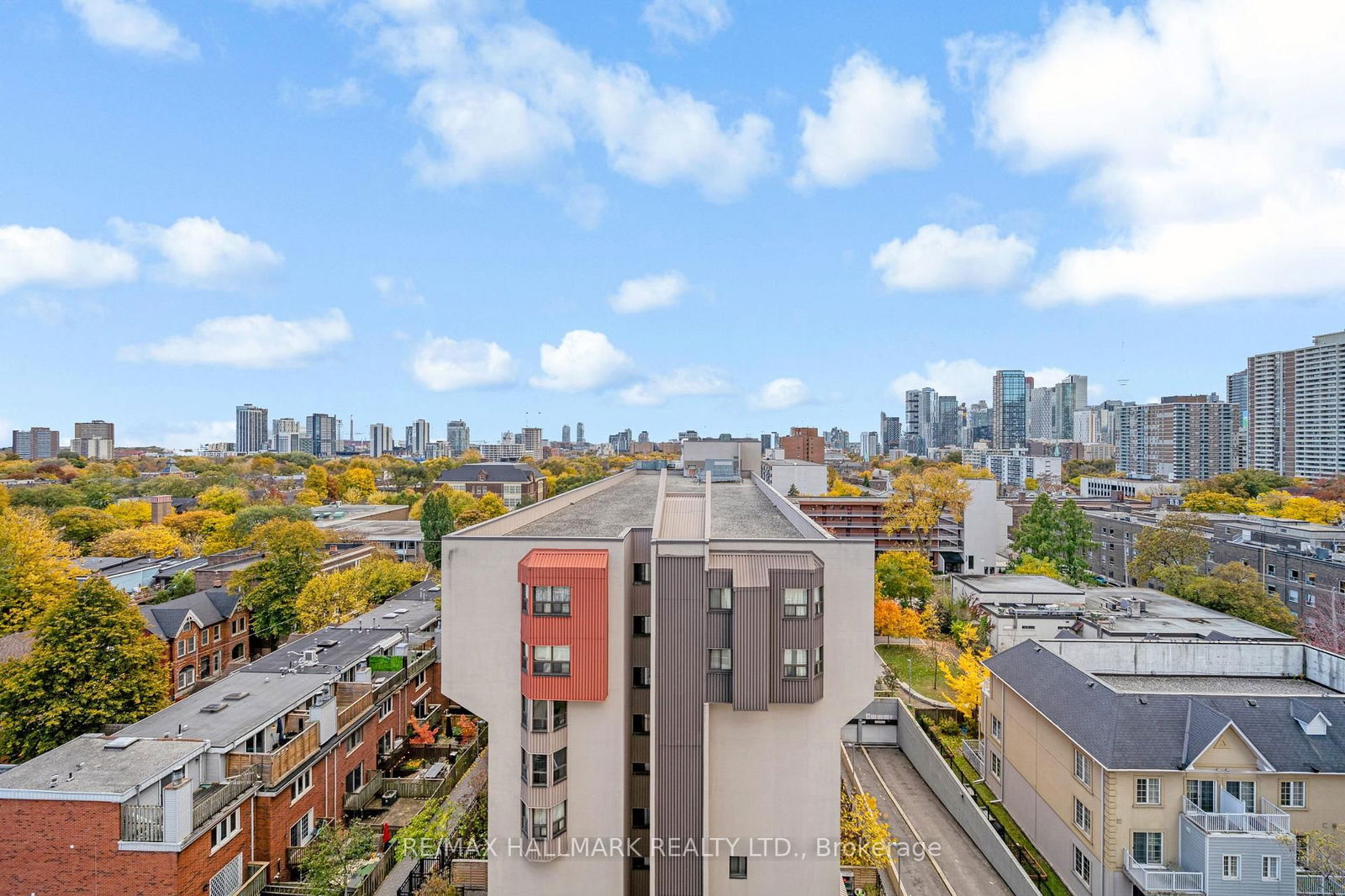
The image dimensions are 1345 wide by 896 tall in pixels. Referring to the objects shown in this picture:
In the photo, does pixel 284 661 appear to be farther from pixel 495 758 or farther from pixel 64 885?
pixel 495 758

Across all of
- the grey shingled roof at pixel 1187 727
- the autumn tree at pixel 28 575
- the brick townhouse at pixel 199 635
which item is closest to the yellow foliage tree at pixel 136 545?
the autumn tree at pixel 28 575

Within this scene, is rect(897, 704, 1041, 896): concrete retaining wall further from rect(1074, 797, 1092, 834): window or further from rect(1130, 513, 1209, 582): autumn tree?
rect(1130, 513, 1209, 582): autumn tree

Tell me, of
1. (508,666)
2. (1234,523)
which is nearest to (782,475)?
(1234,523)

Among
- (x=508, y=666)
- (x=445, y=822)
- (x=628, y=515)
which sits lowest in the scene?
(x=445, y=822)

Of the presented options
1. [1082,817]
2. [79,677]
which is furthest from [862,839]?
[79,677]

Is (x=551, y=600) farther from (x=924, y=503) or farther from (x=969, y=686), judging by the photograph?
(x=924, y=503)

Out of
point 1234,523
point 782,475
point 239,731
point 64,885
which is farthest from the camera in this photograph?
point 782,475

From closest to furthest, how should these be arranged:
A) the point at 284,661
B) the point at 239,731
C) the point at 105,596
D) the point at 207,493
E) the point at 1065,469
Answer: the point at 239,731
the point at 105,596
the point at 284,661
the point at 207,493
the point at 1065,469

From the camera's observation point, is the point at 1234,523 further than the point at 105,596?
Yes
